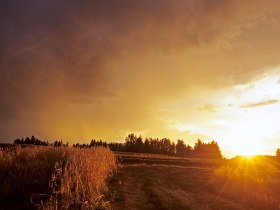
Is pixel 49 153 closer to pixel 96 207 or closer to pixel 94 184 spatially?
pixel 94 184

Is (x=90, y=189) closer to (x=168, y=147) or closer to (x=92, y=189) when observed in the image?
(x=92, y=189)

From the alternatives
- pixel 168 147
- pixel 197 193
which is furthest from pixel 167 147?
pixel 197 193

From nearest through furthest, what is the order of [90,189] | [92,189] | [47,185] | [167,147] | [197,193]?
[90,189] < [47,185] < [92,189] < [197,193] < [167,147]

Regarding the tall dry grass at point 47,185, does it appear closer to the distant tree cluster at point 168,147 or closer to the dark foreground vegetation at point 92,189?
the dark foreground vegetation at point 92,189

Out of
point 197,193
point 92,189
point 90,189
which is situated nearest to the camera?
point 90,189

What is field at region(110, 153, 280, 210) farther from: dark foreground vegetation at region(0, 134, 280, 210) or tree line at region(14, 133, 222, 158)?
tree line at region(14, 133, 222, 158)

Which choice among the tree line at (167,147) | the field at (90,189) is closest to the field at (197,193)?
the field at (90,189)

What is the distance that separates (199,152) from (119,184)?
459 feet

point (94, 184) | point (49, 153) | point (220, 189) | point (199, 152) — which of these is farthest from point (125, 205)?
point (199, 152)

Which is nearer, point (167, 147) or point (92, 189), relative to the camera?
point (92, 189)

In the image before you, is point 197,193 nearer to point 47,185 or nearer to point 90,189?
point 90,189

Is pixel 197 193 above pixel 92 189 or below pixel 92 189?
below

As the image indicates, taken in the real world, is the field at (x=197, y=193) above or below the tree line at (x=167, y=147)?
below

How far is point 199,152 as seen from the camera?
157250 mm
